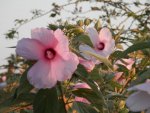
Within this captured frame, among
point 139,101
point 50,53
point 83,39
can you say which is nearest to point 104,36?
point 83,39

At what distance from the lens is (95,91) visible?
1.18m

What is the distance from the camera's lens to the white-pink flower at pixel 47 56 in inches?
43.9

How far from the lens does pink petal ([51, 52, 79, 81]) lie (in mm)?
1118

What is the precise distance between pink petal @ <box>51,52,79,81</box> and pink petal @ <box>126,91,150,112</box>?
25 cm

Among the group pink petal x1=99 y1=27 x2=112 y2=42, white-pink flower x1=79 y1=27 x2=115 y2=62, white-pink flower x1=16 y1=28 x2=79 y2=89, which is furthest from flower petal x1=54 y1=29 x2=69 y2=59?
pink petal x1=99 y1=27 x2=112 y2=42

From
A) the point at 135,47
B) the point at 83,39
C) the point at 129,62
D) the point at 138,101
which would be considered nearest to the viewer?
the point at 138,101

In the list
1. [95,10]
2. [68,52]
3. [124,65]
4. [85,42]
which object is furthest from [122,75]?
[95,10]

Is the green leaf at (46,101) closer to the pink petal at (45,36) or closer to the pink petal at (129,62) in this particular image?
the pink petal at (45,36)

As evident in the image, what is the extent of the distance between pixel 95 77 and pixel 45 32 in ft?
0.70

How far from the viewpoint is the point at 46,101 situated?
1168 millimetres

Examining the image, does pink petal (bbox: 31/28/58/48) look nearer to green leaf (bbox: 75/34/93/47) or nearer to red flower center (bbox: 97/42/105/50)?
green leaf (bbox: 75/34/93/47)

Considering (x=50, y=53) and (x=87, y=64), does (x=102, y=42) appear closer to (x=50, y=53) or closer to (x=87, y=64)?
(x=87, y=64)

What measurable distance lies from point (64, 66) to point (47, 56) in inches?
2.2

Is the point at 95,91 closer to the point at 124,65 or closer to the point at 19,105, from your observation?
the point at 19,105
